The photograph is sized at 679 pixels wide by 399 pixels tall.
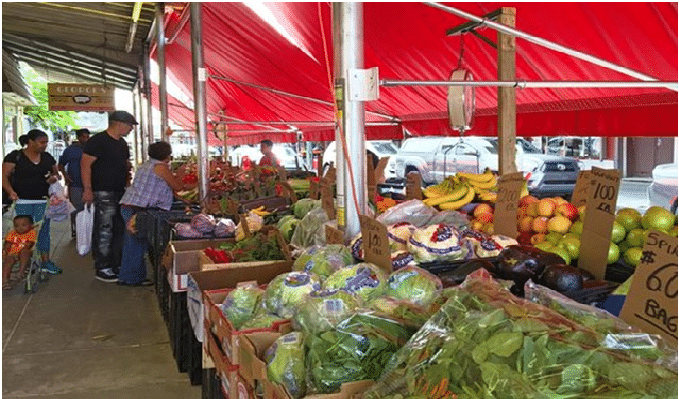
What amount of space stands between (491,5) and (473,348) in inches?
160

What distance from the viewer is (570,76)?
5.89m

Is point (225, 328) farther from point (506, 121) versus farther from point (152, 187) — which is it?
point (152, 187)

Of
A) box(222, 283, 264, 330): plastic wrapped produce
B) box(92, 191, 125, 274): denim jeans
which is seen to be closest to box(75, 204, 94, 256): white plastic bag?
box(92, 191, 125, 274): denim jeans

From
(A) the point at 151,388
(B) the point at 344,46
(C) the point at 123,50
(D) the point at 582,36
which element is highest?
(C) the point at 123,50

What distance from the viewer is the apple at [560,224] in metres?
3.39

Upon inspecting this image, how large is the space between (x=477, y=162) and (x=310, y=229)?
42.4ft

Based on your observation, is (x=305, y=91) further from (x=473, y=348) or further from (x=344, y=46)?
(x=473, y=348)

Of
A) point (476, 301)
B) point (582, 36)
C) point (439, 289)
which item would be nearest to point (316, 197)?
point (582, 36)

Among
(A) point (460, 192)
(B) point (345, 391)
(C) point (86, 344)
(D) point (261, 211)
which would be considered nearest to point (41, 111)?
(D) point (261, 211)

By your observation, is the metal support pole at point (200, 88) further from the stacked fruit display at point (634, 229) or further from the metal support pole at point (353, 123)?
the stacked fruit display at point (634, 229)

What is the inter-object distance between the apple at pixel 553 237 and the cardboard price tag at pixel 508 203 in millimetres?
164

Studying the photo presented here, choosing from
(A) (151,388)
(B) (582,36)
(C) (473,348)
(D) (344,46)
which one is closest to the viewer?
(C) (473,348)

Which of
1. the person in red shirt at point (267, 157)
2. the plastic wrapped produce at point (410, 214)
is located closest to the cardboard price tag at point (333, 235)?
the plastic wrapped produce at point (410, 214)

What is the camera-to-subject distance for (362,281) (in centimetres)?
258
